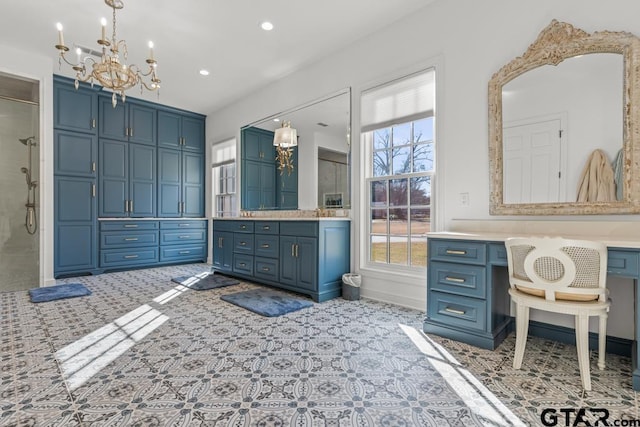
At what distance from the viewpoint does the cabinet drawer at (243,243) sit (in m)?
4.41

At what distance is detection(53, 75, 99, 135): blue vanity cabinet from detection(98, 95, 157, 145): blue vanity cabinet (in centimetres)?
12

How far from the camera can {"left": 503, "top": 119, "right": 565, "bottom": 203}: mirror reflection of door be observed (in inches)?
94.0

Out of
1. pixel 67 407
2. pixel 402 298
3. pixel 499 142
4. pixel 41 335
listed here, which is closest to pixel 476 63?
pixel 499 142

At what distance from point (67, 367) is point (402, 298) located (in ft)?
9.15

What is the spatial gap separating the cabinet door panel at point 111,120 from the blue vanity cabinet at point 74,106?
93 mm

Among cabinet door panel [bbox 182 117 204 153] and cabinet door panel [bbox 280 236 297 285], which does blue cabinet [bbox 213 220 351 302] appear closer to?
cabinet door panel [bbox 280 236 297 285]

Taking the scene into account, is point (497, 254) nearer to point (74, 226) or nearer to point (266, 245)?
point (266, 245)

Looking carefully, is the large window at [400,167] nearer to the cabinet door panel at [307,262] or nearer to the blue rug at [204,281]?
the cabinet door panel at [307,262]

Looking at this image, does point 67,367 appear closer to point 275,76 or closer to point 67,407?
point 67,407

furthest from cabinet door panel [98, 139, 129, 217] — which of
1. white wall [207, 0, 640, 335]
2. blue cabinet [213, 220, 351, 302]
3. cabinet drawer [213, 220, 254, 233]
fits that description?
white wall [207, 0, 640, 335]

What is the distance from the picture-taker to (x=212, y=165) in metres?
6.40

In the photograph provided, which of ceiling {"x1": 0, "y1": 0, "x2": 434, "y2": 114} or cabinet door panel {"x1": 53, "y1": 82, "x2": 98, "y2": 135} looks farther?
cabinet door panel {"x1": 53, "y1": 82, "x2": 98, "y2": 135}

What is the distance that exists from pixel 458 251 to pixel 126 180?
213 inches

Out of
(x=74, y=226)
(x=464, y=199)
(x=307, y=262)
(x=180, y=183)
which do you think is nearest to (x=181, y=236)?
(x=180, y=183)
